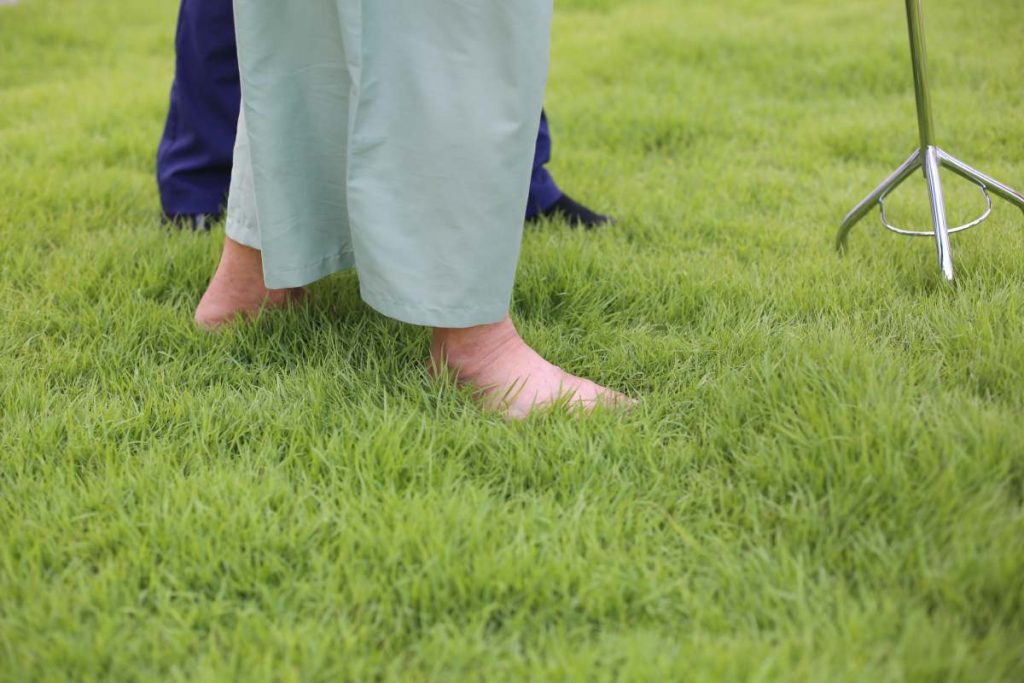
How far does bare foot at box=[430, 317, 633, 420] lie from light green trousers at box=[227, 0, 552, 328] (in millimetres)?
88

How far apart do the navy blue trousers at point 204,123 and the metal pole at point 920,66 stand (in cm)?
78

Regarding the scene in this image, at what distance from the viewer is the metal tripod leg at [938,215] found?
150 centimetres

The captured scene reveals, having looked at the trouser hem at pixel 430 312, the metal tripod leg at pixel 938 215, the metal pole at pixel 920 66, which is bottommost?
the trouser hem at pixel 430 312

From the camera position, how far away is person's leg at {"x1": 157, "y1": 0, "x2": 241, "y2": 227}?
6.14 ft

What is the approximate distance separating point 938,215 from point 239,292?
1.22 meters

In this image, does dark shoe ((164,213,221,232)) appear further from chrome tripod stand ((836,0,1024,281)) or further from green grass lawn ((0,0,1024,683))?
chrome tripod stand ((836,0,1024,281))

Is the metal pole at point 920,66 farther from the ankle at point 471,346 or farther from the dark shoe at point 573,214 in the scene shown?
the ankle at point 471,346

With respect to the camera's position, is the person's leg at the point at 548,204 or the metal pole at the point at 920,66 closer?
the metal pole at the point at 920,66

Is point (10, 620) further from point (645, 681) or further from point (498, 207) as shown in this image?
point (498, 207)

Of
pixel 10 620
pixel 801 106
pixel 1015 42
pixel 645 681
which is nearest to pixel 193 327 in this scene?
pixel 10 620

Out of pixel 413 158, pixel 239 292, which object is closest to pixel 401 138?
pixel 413 158

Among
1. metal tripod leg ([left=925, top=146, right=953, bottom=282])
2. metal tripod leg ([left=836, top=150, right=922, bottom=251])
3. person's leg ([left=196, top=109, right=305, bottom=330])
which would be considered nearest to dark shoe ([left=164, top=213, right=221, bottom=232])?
person's leg ([left=196, top=109, right=305, bottom=330])

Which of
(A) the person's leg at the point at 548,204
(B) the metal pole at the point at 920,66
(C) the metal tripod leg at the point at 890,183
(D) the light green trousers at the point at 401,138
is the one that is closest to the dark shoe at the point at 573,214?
(A) the person's leg at the point at 548,204

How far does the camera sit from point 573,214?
6.67ft
